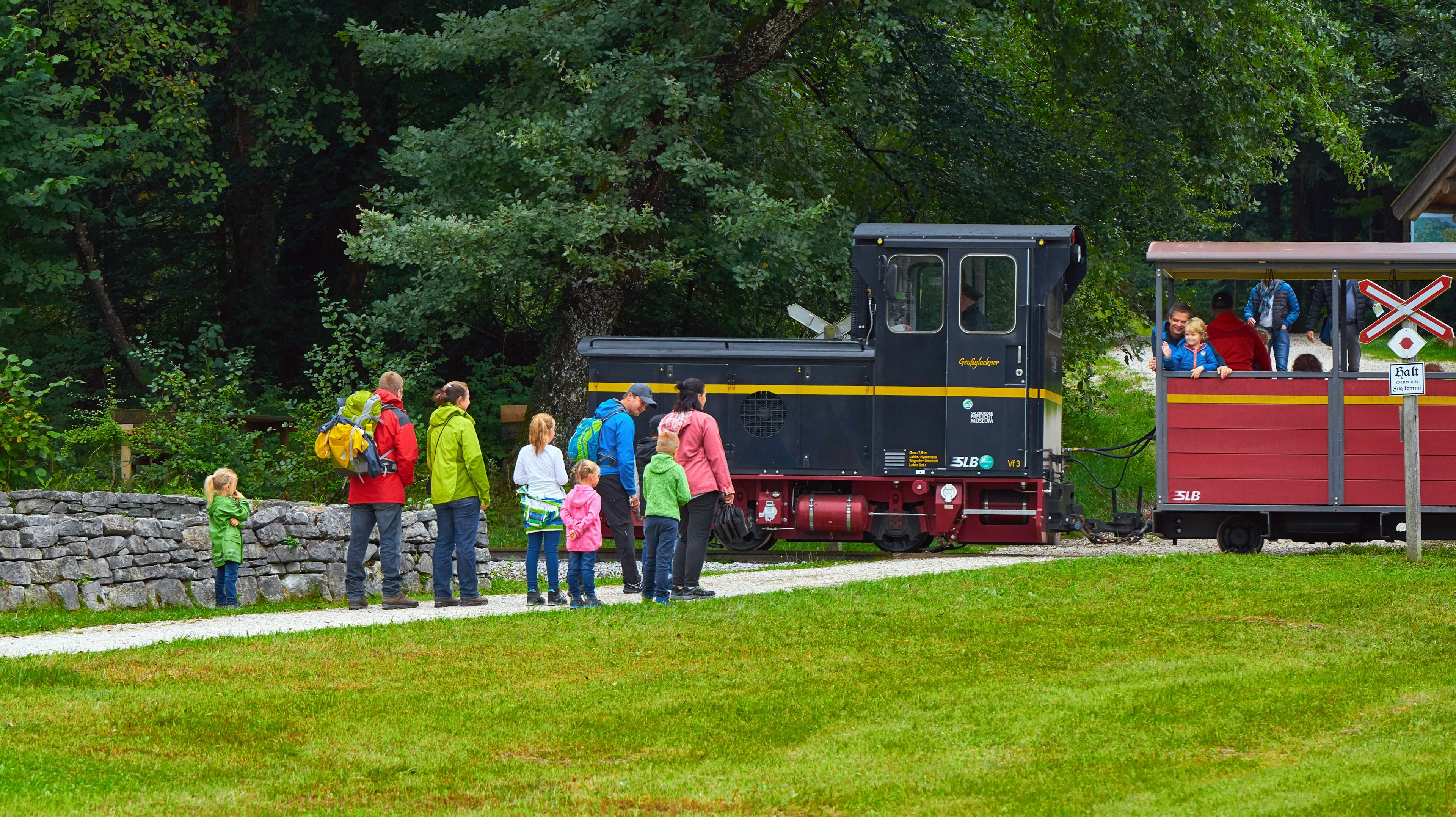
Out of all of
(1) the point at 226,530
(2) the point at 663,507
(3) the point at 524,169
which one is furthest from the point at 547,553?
(3) the point at 524,169

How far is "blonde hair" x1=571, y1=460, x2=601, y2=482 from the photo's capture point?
496 inches

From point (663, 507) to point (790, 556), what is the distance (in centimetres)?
608

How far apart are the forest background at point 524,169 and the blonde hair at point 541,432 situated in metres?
6.41

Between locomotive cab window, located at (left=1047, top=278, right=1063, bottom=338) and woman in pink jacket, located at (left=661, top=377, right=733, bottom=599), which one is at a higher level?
locomotive cab window, located at (left=1047, top=278, right=1063, bottom=338)

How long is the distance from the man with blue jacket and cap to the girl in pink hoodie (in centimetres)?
22

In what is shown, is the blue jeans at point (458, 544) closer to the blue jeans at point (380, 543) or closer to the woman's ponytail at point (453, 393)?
the blue jeans at point (380, 543)

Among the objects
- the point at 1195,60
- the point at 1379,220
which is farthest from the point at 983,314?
the point at 1379,220

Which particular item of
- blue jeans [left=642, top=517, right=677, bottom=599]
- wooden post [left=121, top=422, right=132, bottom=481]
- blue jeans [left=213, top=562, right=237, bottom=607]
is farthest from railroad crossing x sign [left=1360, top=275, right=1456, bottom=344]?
wooden post [left=121, top=422, right=132, bottom=481]

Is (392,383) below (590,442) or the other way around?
the other way around

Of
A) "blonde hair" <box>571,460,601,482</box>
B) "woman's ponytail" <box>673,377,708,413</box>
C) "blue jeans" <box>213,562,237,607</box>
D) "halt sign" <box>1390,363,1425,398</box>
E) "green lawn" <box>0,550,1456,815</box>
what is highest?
"halt sign" <box>1390,363,1425,398</box>

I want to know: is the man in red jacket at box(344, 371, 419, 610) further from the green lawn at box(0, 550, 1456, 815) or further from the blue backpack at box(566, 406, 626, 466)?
the green lawn at box(0, 550, 1456, 815)

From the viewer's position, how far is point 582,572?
12719 mm

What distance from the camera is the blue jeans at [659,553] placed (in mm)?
12438

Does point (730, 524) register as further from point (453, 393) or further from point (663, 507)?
point (453, 393)
